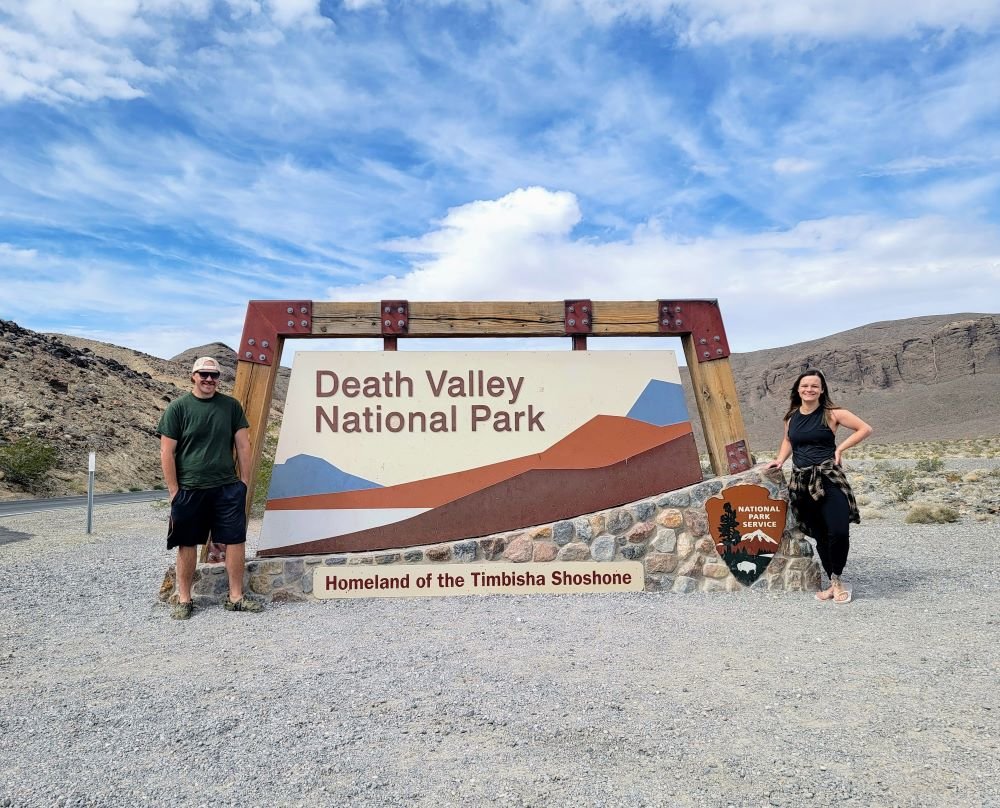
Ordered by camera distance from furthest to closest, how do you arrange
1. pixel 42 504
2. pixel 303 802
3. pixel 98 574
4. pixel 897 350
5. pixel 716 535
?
1. pixel 897 350
2. pixel 42 504
3. pixel 98 574
4. pixel 716 535
5. pixel 303 802

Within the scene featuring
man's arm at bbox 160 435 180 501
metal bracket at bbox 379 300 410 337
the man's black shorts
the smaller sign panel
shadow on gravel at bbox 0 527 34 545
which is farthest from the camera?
shadow on gravel at bbox 0 527 34 545

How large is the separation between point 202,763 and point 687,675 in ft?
8.25

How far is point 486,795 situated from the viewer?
2746 millimetres

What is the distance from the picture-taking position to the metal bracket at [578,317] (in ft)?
22.5

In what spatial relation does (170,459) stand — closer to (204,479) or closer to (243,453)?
(204,479)

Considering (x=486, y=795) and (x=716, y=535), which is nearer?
(x=486, y=795)

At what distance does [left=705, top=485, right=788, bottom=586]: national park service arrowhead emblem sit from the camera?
644cm

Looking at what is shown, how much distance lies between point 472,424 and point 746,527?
2.58 metres

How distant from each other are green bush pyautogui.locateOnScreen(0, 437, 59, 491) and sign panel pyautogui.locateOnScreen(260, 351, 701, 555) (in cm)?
2605

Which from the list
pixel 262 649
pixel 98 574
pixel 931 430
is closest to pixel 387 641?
pixel 262 649

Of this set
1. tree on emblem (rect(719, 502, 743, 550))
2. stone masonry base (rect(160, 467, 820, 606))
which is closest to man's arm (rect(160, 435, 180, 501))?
stone masonry base (rect(160, 467, 820, 606))

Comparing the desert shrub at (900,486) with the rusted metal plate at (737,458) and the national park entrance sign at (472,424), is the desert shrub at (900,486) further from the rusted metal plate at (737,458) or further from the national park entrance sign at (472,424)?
the national park entrance sign at (472,424)

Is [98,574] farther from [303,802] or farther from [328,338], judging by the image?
[303,802]

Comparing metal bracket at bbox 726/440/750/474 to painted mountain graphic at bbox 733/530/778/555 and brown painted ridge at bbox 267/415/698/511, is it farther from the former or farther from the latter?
painted mountain graphic at bbox 733/530/778/555
